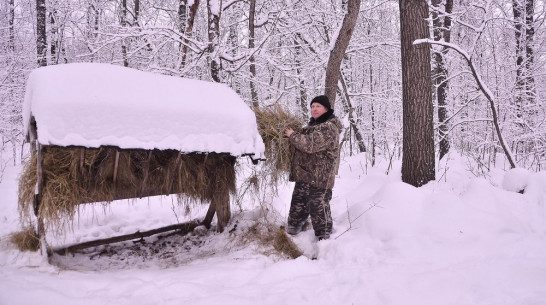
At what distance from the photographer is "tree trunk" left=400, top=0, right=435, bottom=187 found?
4.46 metres

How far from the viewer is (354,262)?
324 centimetres

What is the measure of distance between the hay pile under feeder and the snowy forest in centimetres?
242

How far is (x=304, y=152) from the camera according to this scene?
3.91 metres

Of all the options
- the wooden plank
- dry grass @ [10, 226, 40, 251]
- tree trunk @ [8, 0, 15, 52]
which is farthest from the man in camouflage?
tree trunk @ [8, 0, 15, 52]

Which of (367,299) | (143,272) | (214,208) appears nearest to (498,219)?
(367,299)

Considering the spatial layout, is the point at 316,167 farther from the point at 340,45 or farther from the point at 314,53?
the point at 314,53

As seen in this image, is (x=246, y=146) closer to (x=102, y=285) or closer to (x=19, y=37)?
(x=102, y=285)

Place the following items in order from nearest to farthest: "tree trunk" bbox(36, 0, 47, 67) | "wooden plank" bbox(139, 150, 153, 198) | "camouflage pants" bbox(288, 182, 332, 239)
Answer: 1. "wooden plank" bbox(139, 150, 153, 198)
2. "camouflage pants" bbox(288, 182, 332, 239)
3. "tree trunk" bbox(36, 0, 47, 67)

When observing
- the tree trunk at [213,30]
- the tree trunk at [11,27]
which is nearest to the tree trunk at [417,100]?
the tree trunk at [213,30]

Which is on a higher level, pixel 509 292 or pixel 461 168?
pixel 461 168

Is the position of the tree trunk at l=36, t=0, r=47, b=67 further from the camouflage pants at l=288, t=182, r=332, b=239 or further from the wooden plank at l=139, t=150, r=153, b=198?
the camouflage pants at l=288, t=182, r=332, b=239

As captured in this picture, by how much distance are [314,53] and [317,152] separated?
229 inches

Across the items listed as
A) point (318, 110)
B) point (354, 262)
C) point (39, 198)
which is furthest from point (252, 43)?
point (354, 262)

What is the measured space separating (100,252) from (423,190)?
3972 millimetres
